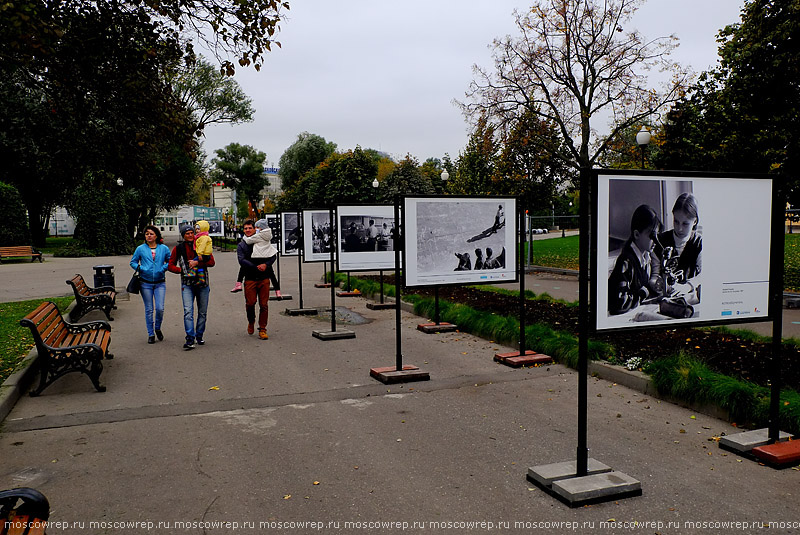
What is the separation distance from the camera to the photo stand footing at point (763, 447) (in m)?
4.66

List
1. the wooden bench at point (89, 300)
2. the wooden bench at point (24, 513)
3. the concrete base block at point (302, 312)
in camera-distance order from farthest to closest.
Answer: the concrete base block at point (302, 312) < the wooden bench at point (89, 300) < the wooden bench at point (24, 513)

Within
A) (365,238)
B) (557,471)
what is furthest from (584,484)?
(365,238)

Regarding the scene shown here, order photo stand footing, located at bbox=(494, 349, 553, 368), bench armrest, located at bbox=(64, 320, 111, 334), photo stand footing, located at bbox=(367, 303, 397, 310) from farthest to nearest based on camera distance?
1. photo stand footing, located at bbox=(367, 303, 397, 310)
2. bench armrest, located at bbox=(64, 320, 111, 334)
3. photo stand footing, located at bbox=(494, 349, 553, 368)

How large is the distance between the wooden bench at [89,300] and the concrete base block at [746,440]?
11.3m

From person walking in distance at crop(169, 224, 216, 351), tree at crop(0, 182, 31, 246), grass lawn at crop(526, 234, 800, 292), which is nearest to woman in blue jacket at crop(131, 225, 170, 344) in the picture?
person walking in distance at crop(169, 224, 216, 351)

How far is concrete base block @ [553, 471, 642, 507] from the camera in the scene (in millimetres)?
4098

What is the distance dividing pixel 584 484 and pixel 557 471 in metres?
0.27

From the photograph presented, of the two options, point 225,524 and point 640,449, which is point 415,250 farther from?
point 225,524

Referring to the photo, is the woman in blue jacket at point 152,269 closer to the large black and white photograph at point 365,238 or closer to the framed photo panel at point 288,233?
the large black and white photograph at point 365,238

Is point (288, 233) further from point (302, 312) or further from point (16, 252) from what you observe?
point (16, 252)

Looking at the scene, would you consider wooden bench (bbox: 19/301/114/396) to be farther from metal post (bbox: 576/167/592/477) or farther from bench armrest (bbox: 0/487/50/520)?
metal post (bbox: 576/167/592/477)

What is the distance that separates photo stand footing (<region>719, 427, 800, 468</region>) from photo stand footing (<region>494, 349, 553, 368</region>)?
3246mm

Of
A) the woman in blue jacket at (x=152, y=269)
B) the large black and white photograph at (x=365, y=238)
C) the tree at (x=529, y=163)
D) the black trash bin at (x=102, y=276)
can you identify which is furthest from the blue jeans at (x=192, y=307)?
the tree at (x=529, y=163)

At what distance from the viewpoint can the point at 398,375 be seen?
7547 millimetres
